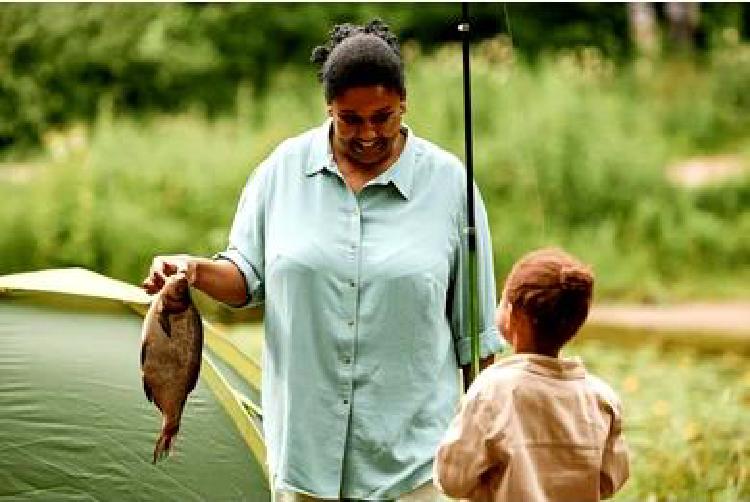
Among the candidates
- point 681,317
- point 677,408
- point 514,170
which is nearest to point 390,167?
point 677,408

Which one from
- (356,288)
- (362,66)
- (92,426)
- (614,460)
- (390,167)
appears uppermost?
(362,66)

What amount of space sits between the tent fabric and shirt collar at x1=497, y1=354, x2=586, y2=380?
45.6 inches

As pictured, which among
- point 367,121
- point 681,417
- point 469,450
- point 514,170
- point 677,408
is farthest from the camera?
point 514,170

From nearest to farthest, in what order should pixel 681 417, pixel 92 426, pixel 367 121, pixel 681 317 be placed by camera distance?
pixel 367 121 → pixel 92 426 → pixel 681 417 → pixel 681 317

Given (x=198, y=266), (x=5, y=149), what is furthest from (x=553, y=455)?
(x=5, y=149)

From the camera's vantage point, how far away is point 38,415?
337cm

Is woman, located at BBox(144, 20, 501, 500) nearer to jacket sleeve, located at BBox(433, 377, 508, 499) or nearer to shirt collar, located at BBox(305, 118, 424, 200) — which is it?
shirt collar, located at BBox(305, 118, 424, 200)

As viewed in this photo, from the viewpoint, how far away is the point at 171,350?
2.52 metres

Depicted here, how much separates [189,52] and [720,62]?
2.52 meters

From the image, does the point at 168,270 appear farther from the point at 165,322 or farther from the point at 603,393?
the point at 603,393

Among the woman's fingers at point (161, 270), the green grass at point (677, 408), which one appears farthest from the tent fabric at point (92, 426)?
the green grass at point (677, 408)

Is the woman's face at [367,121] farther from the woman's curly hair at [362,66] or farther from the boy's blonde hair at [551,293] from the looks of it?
the boy's blonde hair at [551,293]

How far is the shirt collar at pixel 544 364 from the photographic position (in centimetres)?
228

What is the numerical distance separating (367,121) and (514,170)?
487 cm
